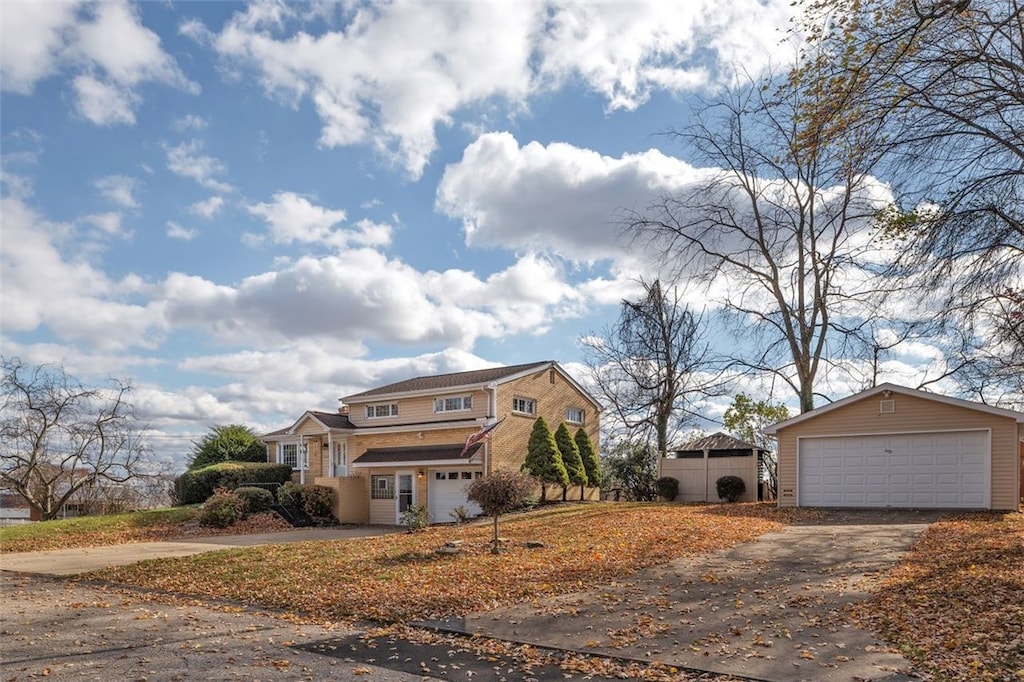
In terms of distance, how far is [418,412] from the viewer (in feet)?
108

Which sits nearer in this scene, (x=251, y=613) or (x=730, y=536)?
(x=251, y=613)

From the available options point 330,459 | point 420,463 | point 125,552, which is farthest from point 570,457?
point 125,552

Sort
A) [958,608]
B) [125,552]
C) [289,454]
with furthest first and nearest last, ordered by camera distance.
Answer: [289,454], [125,552], [958,608]

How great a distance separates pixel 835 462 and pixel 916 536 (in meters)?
7.88

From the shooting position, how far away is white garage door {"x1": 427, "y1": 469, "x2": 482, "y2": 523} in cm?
2998

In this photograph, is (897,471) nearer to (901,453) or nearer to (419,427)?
(901,453)

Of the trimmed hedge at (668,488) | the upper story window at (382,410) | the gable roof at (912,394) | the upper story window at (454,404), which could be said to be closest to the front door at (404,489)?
the upper story window at (454,404)

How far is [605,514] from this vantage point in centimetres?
2338

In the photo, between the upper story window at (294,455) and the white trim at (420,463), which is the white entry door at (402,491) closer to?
the white trim at (420,463)

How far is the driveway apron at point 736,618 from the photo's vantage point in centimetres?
827

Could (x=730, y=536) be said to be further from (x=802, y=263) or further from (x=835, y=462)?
(x=802, y=263)

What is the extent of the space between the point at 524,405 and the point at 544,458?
321 centimetres

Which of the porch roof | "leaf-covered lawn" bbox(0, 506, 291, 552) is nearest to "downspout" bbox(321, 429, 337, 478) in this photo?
the porch roof

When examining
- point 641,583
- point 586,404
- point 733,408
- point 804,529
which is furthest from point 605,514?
point 733,408
